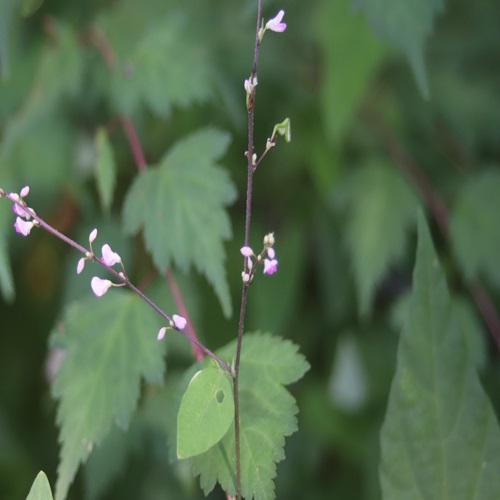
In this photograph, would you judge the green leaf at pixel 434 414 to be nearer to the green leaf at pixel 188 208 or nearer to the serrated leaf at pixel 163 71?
the green leaf at pixel 188 208

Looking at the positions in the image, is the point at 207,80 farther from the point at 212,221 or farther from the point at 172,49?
the point at 212,221

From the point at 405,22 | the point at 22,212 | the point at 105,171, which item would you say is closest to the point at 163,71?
the point at 105,171

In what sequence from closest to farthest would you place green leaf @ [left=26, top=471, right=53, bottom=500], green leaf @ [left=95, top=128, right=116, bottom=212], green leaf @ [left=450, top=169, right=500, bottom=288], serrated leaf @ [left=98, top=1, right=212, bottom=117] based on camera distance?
green leaf @ [left=26, top=471, right=53, bottom=500]
green leaf @ [left=95, top=128, right=116, bottom=212]
serrated leaf @ [left=98, top=1, right=212, bottom=117]
green leaf @ [left=450, top=169, right=500, bottom=288]

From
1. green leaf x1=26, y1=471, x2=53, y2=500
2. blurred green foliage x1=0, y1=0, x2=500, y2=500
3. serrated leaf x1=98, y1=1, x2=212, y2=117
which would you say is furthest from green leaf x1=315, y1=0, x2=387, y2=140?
green leaf x1=26, y1=471, x2=53, y2=500

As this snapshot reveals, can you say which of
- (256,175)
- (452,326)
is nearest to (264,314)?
(256,175)

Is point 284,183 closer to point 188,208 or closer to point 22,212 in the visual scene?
point 188,208

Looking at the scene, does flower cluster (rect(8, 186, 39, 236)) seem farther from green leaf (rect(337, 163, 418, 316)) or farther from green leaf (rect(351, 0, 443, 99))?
green leaf (rect(337, 163, 418, 316))
